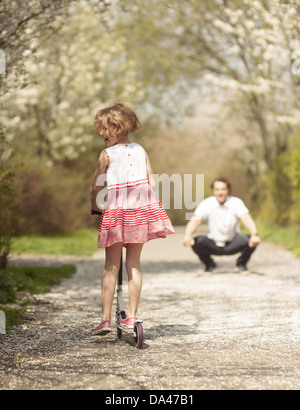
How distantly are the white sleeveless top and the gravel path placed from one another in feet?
4.37

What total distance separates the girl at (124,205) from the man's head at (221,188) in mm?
4928

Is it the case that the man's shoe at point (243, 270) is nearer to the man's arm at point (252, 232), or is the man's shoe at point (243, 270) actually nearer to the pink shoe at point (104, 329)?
the man's arm at point (252, 232)

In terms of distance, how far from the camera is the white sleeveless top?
555 cm

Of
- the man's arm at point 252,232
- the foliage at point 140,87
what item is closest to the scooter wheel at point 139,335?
the man's arm at point 252,232

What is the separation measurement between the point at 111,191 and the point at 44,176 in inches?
560

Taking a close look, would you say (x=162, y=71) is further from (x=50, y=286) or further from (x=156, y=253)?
(x=50, y=286)

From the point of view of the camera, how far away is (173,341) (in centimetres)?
555

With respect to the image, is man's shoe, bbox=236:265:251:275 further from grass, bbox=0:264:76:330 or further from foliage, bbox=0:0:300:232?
foliage, bbox=0:0:300:232

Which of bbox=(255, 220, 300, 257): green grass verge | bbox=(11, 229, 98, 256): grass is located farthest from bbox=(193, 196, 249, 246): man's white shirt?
bbox=(11, 229, 98, 256): grass

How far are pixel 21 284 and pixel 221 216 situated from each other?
134 inches

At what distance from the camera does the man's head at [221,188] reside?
1046 cm

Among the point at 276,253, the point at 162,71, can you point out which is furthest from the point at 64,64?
the point at 276,253

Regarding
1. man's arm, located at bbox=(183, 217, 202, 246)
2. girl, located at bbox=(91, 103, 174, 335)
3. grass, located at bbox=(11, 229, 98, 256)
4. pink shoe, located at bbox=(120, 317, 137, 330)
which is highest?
girl, located at bbox=(91, 103, 174, 335)

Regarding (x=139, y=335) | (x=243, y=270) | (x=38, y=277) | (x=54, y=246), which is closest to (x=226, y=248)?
(x=243, y=270)
